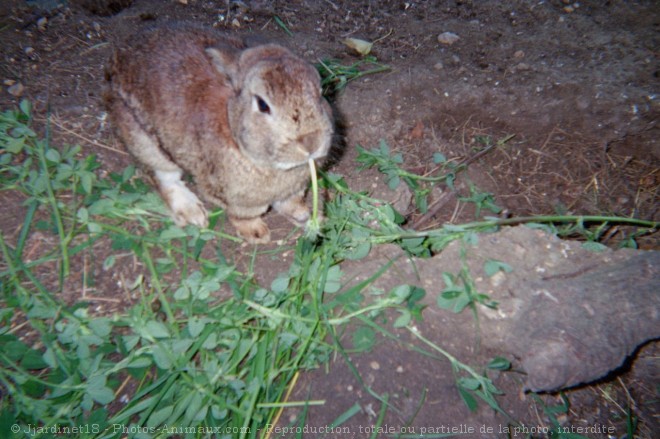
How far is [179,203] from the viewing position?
2.86 meters

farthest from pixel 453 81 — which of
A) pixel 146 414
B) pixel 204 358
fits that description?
pixel 146 414

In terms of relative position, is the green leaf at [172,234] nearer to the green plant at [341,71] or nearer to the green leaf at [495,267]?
the green plant at [341,71]

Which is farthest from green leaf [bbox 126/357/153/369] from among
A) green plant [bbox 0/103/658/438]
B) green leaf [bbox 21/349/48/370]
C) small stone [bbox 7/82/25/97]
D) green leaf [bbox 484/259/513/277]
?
small stone [bbox 7/82/25/97]

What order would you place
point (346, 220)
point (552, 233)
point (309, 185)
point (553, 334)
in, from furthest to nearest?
point (309, 185)
point (346, 220)
point (552, 233)
point (553, 334)

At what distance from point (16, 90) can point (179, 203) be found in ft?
6.12

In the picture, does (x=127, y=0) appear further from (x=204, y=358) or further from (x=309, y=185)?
(x=204, y=358)

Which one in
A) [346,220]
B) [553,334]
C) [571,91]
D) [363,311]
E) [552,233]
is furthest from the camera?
[571,91]

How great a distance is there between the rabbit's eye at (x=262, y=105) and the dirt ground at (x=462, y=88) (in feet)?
3.34

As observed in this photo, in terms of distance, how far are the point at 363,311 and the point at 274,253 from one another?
31.7 inches

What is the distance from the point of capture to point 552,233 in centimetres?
239

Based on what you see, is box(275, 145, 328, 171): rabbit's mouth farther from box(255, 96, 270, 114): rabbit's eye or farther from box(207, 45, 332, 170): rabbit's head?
box(255, 96, 270, 114): rabbit's eye

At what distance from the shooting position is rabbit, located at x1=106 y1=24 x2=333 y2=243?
1.93 metres

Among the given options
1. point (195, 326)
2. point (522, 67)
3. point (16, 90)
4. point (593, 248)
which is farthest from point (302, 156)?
point (16, 90)

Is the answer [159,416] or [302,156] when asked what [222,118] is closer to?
[302,156]
